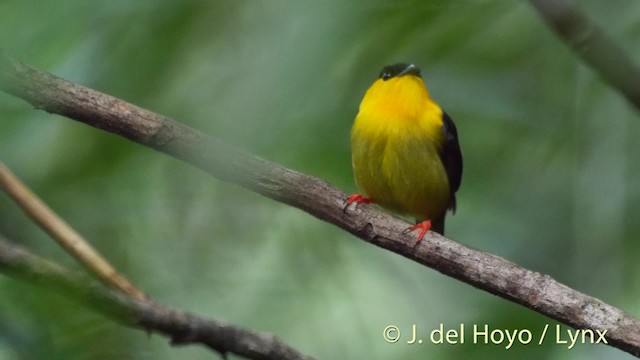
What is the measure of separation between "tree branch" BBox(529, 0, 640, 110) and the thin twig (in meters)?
0.75

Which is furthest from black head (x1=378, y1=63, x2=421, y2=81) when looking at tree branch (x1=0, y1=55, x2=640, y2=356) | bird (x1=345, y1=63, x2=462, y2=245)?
tree branch (x1=0, y1=55, x2=640, y2=356)

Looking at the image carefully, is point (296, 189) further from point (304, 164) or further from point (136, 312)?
point (136, 312)

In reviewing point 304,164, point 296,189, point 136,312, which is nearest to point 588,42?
point 136,312

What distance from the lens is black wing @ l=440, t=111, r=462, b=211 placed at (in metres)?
3.79

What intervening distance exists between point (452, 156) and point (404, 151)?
0.70ft

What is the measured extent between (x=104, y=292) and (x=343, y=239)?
8.03ft

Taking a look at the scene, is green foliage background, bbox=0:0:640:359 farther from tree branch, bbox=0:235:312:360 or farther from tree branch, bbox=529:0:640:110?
tree branch, bbox=529:0:640:110

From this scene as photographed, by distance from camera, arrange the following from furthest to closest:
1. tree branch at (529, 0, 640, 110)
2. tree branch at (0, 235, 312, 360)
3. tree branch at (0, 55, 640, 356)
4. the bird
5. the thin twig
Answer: the bird, tree branch at (0, 55, 640, 356), tree branch at (529, 0, 640, 110), the thin twig, tree branch at (0, 235, 312, 360)

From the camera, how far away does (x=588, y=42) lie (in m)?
1.45

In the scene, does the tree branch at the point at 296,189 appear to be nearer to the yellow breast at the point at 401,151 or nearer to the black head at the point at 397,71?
the black head at the point at 397,71

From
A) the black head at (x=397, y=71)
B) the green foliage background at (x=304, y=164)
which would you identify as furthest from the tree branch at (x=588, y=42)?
the black head at (x=397, y=71)

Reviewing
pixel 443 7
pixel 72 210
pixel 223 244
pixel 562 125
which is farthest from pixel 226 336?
pixel 223 244

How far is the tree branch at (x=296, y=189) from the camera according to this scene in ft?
A: 7.71

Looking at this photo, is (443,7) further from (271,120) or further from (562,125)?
(562,125)
